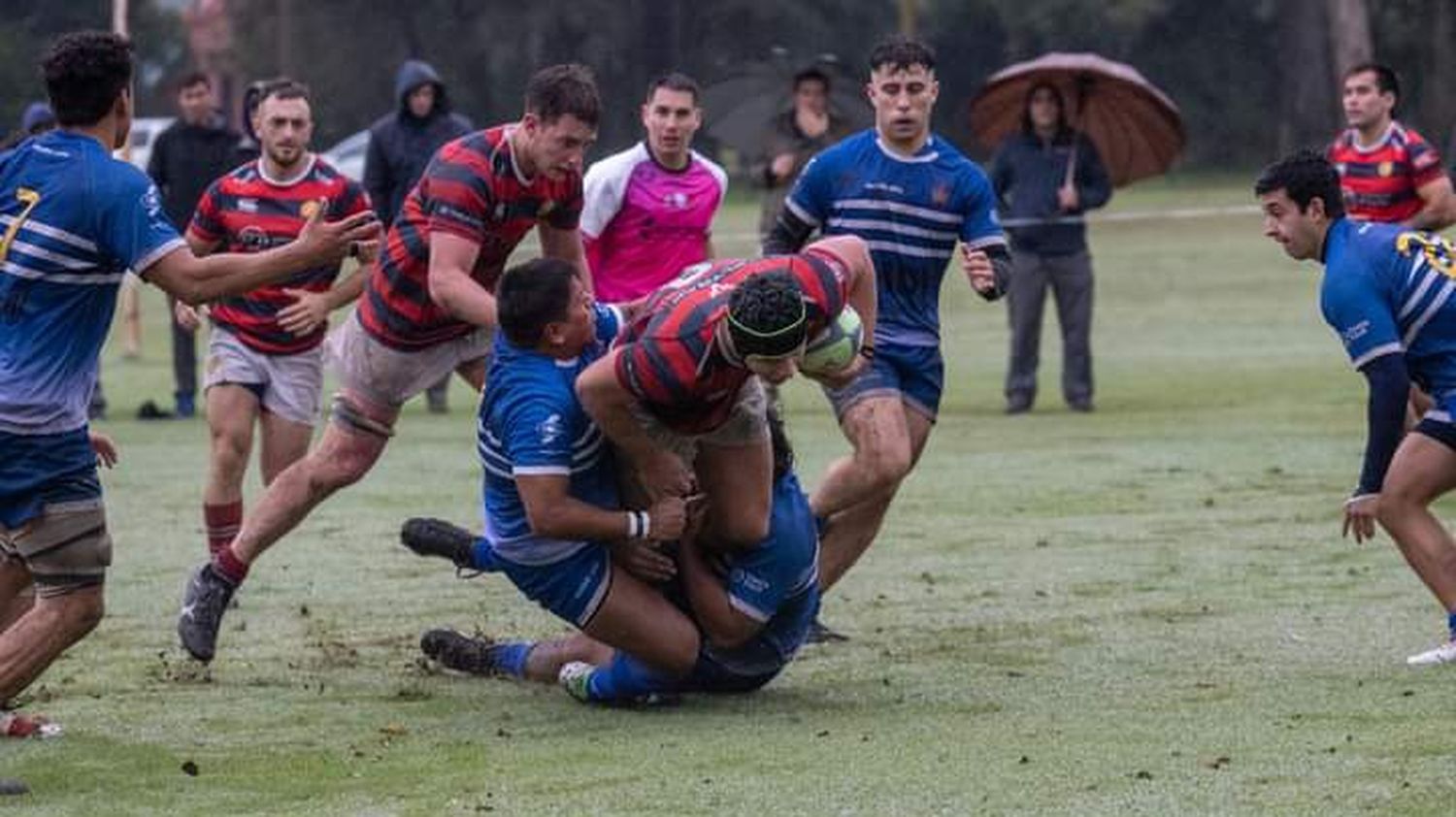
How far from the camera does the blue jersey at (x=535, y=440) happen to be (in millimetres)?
7855

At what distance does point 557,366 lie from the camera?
7.97 metres

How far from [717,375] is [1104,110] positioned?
12.9 metres

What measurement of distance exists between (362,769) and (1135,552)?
16.7ft

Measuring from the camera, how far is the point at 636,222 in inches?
448

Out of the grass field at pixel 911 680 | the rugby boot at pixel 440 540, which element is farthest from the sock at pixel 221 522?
the rugby boot at pixel 440 540

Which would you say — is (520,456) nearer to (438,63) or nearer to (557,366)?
(557,366)

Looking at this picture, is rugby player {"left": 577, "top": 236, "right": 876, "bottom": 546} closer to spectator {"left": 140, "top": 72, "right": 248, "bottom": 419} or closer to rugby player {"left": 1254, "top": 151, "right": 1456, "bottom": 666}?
rugby player {"left": 1254, "top": 151, "right": 1456, "bottom": 666}

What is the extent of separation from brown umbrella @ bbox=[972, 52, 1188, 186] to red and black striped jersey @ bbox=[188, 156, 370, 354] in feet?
30.6

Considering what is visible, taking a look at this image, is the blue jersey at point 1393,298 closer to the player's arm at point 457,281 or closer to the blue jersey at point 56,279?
the player's arm at point 457,281

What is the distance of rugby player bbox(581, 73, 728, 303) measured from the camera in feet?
37.1

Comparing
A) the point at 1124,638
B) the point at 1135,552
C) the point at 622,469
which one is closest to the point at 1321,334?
the point at 1135,552

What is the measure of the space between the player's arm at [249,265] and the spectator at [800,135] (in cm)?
1098

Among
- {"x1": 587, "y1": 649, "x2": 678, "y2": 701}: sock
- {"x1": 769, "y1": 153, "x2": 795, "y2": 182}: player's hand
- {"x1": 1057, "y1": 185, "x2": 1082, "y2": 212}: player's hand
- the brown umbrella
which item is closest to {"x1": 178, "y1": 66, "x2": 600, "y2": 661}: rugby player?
{"x1": 587, "y1": 649, "x2": 678, "y2": 701}: sock

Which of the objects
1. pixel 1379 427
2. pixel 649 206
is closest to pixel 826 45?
pixel 649 206
